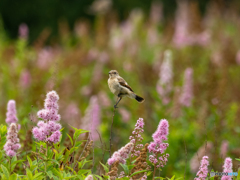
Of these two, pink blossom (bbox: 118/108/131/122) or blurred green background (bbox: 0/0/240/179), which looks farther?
pink blossom (bbox: 118/108/131/122)

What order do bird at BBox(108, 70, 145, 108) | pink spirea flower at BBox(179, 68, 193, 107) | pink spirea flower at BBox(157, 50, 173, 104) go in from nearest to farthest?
bird at BBox(108, 70, 145, 108) → pink spirea flower at BBox(179, 68, 193, 107) → pink spirea flower at BBox(157, 50, 173, 104)

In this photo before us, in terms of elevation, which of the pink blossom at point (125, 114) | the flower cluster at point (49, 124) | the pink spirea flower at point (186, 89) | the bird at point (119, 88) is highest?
the pink spirea flower at point (186, 89)

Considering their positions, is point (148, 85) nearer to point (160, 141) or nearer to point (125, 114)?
point (125, 114)

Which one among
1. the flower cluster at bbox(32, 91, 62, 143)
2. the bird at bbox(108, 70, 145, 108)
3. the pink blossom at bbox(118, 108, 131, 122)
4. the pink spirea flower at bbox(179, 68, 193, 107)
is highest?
the pink spirea flower at bbox(179, 68, 193, 107)

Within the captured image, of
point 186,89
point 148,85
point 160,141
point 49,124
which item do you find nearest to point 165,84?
point 186,89

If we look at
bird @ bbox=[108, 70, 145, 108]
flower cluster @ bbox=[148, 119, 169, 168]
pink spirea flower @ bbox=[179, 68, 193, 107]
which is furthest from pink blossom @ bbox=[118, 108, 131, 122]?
flower cluster @ bbox=[148, 119, 169, 168]

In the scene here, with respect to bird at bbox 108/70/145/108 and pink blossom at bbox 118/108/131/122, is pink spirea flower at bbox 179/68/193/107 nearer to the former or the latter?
pink blossom at bbox 118/108/131/122

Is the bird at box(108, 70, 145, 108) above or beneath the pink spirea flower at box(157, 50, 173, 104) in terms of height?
beneath

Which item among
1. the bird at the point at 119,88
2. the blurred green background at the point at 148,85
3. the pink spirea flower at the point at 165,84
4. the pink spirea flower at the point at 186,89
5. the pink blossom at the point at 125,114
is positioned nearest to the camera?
the bird at the point at 119,88

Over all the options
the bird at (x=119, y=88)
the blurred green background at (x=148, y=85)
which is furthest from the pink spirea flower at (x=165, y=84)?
the bird at (x=119, y=88)

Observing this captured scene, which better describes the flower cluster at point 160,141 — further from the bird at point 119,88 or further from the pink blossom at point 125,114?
the pink blossom at point 125,114

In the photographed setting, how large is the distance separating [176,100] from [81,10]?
41.7 ft

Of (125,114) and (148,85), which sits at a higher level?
(148,85)

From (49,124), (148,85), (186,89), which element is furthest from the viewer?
(148,85)
